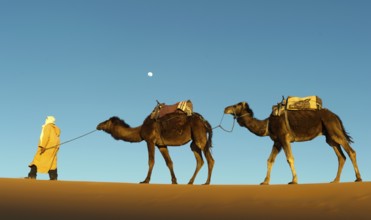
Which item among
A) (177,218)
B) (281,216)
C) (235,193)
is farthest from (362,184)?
(177,218)

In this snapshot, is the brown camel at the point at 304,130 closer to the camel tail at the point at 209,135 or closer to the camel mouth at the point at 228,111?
the camel mouth at the point at 228,111

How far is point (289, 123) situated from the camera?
1405cm

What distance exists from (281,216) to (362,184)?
151 inches

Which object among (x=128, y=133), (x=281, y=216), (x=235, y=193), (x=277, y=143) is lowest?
(x=281, y=216)

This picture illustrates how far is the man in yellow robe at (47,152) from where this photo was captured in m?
15.2

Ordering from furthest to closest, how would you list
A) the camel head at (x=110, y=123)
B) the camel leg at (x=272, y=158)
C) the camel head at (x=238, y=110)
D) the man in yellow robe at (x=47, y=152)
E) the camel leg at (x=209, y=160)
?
the camel head at (x=110, y=123) < the man in yellow robe at (x=47, y=152) < the camel head at (x=238, y=110) < the camel leg at (x=209, y=160) < the camel leg at (x=272, y=158)

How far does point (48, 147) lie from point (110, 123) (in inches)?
81.5

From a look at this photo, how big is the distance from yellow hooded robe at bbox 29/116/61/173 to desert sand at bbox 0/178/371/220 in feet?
9.48

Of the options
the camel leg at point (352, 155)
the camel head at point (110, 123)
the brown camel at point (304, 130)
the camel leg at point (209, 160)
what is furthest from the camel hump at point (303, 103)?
the camel head at point (110, 123)

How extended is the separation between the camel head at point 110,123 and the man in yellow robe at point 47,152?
1337 millimetres

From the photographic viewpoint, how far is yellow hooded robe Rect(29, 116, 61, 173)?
50.1 feet

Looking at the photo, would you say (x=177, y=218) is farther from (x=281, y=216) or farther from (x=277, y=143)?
(x=277, y=143)

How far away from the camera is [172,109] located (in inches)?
605

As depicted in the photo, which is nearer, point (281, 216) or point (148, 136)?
point (281, 216)
